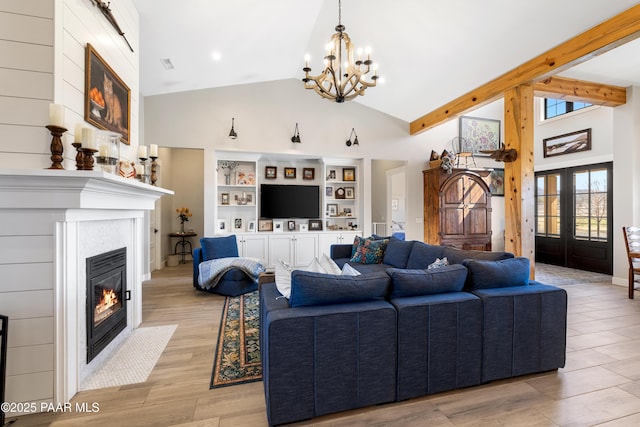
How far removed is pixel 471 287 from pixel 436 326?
0.51 meters

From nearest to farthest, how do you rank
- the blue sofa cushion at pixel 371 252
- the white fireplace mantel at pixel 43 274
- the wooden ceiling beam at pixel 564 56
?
the white fireplace mantel at pixel 43 274 < the wooden ceiling beam at pixel 564 56 < the blue sofa cushion at pixel 371 252

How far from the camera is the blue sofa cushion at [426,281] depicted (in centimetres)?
192

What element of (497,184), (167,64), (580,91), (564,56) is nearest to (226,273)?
(167,64)

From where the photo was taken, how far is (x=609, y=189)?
5492 mm

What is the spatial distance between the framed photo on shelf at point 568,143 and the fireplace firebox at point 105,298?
8140mm

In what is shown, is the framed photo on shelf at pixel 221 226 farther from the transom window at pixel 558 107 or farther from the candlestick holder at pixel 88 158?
the transom window at pixel 558 107

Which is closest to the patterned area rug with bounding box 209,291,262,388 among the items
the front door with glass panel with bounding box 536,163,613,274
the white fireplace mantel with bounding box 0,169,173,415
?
the white fireplace mantel with bounding box 0,169,173,415

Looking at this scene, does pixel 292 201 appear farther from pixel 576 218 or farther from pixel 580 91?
pixel 576 218

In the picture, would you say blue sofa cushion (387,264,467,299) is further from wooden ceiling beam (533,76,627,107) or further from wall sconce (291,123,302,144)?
wall sconce (291,123,302,144)

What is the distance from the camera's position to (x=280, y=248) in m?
5.61

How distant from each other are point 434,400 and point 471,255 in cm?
149

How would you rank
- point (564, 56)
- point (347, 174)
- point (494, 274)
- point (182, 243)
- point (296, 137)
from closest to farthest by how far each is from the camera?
point (494, 274) → point (564, 56) → point (296, 137) → point (347, 174) → point (182, 243)

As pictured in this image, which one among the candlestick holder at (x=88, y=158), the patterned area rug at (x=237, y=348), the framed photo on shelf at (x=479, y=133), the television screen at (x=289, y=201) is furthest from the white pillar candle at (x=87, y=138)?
the framed photo on shelf at (x=479, y=133)

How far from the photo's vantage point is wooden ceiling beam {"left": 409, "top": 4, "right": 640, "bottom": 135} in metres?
2.62
